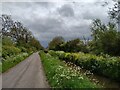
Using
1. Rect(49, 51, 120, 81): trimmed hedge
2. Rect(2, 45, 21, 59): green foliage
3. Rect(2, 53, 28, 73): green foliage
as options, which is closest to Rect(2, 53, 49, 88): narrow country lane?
Rect(2, 53, 28, 73): green foliage

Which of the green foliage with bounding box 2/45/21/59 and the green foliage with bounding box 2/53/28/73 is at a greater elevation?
the green foliage with bounding box 2/45/21/59

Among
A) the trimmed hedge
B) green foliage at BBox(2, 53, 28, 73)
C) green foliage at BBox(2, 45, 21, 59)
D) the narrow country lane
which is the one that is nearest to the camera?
the narrow country lane

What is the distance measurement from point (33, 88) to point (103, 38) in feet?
75.8

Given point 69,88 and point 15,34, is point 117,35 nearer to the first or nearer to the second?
point 69,88

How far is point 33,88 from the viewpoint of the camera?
16500 mm

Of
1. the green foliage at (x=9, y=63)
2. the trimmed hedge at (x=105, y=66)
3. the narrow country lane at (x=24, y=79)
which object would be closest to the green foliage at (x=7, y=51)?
the green foliage at (x=9, y=63)

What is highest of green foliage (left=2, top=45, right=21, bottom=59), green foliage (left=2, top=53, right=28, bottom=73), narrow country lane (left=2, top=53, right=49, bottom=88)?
green foliage (left=2, top=45, right=21, bottom=59)

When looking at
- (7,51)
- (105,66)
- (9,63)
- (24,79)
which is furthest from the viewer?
(7,51)

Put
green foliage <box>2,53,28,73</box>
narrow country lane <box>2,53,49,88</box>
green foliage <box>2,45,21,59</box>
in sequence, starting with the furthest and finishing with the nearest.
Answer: green foliage <box>2,45,21,59</box> → green foliage <box>2,53,28,73</box> → narrow country lane <box>2,53,49,88</box>

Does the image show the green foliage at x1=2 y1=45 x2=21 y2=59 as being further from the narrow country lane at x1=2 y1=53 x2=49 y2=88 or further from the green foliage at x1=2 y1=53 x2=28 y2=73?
the narrow country lane at x1=2 y1=53 x2=49 y2=88

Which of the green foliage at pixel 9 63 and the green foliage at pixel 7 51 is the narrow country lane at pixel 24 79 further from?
the green foliage at pixel 7 51

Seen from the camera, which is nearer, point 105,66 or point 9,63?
point 105,66

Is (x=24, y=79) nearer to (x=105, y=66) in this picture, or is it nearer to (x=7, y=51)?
(x=105, y=66)

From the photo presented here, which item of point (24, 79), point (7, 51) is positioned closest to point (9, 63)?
point (7, 51)
